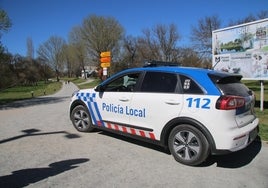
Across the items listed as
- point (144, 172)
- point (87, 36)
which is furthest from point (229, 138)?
point (87, 36)

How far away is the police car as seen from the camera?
429 centimetres

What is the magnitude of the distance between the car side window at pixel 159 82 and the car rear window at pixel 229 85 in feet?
2.34

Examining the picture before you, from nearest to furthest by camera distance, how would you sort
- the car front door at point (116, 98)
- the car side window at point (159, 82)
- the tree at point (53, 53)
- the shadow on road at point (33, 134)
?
the car side window at point (159, 82) < the car front door at point (116, 98) < the shadow on road at point (33, 134) < the tree at point (53, 53)

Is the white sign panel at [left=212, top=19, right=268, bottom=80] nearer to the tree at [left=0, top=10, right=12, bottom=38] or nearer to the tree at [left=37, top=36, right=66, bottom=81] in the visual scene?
the tree at [left=0, top=10, right=12, bottom=38]

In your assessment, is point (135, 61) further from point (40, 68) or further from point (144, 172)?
point (144, 172)

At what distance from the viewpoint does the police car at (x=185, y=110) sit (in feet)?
14.1

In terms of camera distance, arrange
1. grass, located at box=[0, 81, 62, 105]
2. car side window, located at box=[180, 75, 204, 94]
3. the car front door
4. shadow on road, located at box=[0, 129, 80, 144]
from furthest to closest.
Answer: grass, located at box=[0, 81, 62, 105] < shadow on road, located at box=[0, 129, 80, 144] < the car front door < car side window, located at box=[180, 75, 204, 94]

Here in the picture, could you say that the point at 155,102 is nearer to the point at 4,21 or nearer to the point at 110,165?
the point at 110,165

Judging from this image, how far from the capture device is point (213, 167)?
460 centimetres

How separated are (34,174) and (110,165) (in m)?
1.25

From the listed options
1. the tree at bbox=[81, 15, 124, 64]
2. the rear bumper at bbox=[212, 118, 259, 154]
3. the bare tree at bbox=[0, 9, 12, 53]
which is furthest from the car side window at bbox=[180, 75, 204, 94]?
the tree at bbox=[81, 15, 124, 64]

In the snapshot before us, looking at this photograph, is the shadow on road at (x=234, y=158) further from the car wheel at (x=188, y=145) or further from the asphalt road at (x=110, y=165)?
the car wheel at (x=188, y=145)

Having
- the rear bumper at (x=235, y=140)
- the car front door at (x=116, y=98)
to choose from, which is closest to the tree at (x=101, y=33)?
the car front door at (x=116, y=98)

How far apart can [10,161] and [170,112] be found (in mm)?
3063
